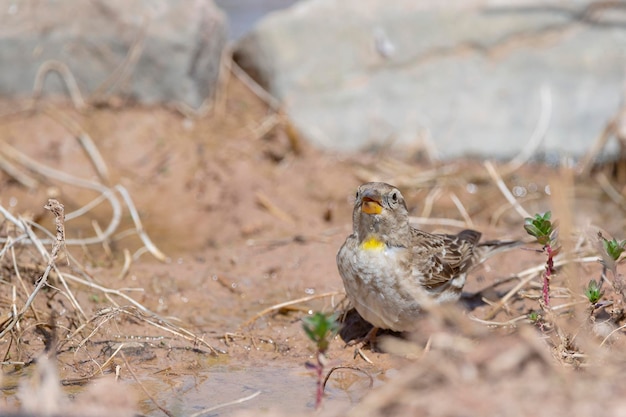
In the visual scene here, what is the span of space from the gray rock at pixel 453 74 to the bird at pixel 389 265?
11.8ft

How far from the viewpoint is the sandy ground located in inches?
133

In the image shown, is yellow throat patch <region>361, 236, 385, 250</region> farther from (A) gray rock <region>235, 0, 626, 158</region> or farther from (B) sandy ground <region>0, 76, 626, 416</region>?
(A) gray rock <region>235, 0, 626, 158</region>

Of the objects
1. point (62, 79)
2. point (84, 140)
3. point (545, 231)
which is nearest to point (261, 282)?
point (545, 231)

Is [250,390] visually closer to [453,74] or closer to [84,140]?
[84,140]

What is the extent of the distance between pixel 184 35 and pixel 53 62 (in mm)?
1335

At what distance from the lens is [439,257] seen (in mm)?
6016

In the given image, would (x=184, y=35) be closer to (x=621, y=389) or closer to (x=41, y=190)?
(x=41, y=190)

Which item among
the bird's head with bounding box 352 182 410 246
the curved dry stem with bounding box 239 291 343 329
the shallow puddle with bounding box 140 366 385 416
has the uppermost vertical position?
the bird's head with bounding box 352 182 410 246

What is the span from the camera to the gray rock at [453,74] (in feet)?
30.8

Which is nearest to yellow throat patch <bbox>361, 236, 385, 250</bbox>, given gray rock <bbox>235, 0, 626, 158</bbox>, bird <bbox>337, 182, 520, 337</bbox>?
bird <bbox>337, 182, 520, 337</bbox>

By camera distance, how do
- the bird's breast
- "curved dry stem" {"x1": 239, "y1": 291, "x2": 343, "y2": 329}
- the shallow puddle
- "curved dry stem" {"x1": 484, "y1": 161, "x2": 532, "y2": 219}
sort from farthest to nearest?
1. "curved dry stem" {"x1": 484, "y1": 161, "x2": 532, "y2": 219}
2. "curved dry stem" {"x1": 239, "y1": 291, "x2": 343, "y2": 329}
3. the bird's breast
4. the shallow puddle

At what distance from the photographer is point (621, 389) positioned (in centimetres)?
327

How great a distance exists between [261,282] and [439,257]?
148cm

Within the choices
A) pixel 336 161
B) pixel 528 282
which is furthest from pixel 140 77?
pixel 528 282
